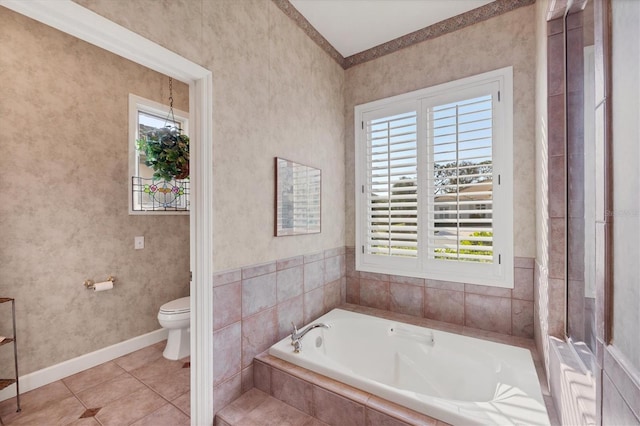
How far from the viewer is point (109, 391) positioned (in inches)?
83.7

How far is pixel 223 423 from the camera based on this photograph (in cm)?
160

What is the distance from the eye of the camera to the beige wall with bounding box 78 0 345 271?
59.8 inches

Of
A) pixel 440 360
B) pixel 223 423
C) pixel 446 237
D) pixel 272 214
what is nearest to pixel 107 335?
pixel 223 423

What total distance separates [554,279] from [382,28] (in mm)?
2215

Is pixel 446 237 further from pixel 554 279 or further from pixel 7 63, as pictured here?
pixel 7 63

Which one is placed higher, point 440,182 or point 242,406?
point 440,182

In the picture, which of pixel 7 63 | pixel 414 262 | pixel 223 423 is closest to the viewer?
pixel 223 423

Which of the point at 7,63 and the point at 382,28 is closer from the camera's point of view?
the point at 7,63

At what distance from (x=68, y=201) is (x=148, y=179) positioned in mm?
666

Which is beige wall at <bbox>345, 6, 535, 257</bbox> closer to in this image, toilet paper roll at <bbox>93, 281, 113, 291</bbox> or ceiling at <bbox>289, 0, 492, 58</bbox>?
ceiling at <bbox>289, 0, 492, 58</bbox>

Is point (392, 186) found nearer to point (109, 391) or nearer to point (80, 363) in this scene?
point (109, 391)

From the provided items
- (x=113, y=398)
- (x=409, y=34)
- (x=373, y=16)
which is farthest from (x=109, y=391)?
(x=409, y=34)

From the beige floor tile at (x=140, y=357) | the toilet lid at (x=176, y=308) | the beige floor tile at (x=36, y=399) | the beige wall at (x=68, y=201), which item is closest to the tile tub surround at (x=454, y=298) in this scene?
the toilet lid at (x=176, y=308)

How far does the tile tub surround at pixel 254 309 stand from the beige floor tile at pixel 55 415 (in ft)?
3.43
